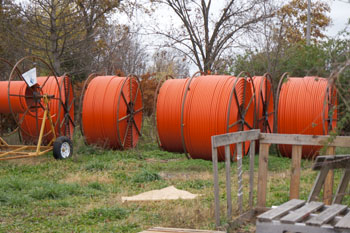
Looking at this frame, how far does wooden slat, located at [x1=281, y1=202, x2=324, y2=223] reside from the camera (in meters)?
4.07

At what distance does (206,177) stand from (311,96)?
4.55m

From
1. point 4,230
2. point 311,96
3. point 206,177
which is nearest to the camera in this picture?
point 4,230

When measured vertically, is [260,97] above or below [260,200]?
above

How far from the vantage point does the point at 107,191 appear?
8.89m

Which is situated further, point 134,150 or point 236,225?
point 134,150

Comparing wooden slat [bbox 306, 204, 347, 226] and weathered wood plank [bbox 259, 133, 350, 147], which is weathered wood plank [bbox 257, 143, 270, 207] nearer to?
weathered wood plank [bbox 259, 133, 350, 147]

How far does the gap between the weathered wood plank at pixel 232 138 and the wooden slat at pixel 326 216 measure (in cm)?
147

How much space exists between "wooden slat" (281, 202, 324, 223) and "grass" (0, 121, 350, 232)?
1.09 meters

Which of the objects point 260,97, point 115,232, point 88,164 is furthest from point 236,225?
point 260,97

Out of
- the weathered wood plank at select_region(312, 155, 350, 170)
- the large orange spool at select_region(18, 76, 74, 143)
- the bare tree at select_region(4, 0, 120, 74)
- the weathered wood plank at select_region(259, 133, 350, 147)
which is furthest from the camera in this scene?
the bare tree at select_region(4, 0, 120, 74)

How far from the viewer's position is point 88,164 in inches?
452

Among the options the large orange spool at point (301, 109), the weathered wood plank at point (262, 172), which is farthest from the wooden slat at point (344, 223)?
the large orange spool at point (301, 109)

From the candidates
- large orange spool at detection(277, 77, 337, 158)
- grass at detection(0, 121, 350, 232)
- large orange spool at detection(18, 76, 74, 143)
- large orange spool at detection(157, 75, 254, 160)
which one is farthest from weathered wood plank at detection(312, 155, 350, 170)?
large orange spool at detection(18, 76, 74, 143)

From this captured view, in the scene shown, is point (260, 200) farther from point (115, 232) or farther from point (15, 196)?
point (15, 196)
